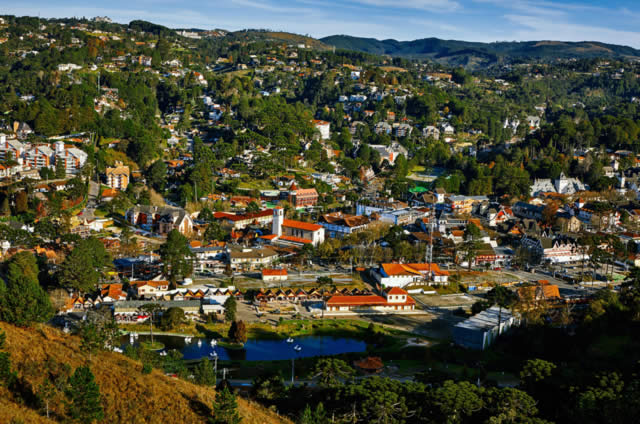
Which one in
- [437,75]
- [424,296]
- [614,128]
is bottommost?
[424,296]

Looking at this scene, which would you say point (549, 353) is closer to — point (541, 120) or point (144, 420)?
point (144, 420)

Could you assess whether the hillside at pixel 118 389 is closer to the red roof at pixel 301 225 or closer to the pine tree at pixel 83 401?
the pine tree at pixel 83 401

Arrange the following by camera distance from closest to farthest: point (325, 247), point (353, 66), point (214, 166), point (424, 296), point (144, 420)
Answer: point (144, 420), point (424, 296), point (325, 247), point (214, 166), point (353, 66)

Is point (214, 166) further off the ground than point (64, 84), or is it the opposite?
point (64, 84)

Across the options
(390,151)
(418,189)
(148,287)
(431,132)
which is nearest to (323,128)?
(390,151)

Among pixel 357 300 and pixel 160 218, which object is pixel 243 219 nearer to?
pixel 160 218

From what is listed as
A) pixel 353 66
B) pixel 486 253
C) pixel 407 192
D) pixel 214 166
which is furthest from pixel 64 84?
pixel 353 66

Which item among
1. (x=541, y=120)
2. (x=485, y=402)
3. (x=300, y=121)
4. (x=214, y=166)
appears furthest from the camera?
(x=541, y=120)
